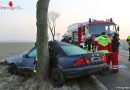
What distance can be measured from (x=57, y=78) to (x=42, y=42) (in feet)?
4.51

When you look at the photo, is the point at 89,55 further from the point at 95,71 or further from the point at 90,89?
the point at 90,89

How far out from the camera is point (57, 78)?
10047 mm

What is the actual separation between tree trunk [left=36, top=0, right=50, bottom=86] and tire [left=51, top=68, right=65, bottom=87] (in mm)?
466

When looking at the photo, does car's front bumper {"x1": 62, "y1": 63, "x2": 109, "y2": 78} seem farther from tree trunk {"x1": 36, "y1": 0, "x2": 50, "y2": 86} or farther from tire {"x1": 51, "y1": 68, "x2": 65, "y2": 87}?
tree trunk {"x1": 36, "y1": 0, "x2": 50, "y2": 86}

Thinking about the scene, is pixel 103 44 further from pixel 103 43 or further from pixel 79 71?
pixel 79 71

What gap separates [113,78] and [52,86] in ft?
8.67

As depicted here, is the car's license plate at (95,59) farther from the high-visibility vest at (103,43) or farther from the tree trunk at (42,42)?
the high-visibility vest at (103,43)

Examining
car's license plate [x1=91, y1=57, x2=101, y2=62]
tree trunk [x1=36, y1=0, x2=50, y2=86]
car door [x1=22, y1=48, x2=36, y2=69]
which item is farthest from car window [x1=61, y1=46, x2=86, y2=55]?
car door [x1=22, y1=48, x2=36, y2=69]

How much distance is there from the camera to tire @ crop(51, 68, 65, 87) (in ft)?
32.4

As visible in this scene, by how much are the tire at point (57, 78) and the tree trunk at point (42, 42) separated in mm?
466

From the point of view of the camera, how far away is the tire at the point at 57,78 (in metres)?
9.88

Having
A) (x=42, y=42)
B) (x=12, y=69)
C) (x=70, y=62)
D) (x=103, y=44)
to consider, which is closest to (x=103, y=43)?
(x=103, y=44)

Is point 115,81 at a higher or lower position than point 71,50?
lower

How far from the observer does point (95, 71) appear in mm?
10016
